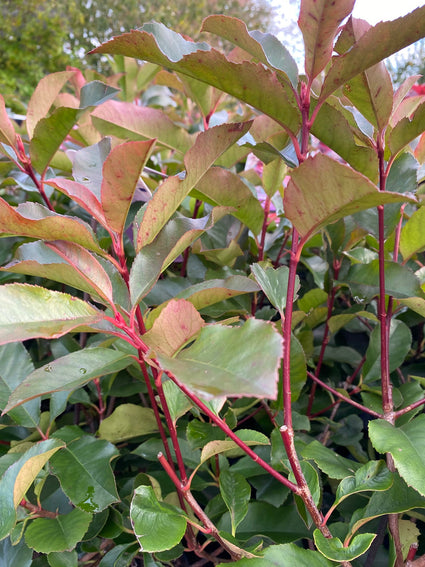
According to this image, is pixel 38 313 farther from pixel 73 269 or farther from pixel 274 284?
pixel 274 284

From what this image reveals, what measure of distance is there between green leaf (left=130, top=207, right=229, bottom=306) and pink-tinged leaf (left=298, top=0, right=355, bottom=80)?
0.18 meters

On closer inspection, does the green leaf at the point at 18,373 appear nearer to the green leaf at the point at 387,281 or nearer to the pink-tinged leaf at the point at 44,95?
the pink-tinged leaf at the point at 44,95

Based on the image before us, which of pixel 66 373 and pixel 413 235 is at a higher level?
pixel 413 235

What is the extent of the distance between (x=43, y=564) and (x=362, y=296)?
595 mm

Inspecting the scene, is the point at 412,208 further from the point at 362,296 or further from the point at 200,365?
the point at 200,365

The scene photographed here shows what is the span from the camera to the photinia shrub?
39 centimetres

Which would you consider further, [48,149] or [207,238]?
[207,238]

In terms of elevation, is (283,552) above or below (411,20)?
below

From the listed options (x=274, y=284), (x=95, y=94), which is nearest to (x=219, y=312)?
(x=274, y=284)

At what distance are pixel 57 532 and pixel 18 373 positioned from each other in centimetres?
22

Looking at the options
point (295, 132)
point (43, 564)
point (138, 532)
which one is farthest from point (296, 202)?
point (43, 564)

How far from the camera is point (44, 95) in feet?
2.53

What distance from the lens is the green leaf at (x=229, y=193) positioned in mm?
631

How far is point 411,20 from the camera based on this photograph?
1.27ft
